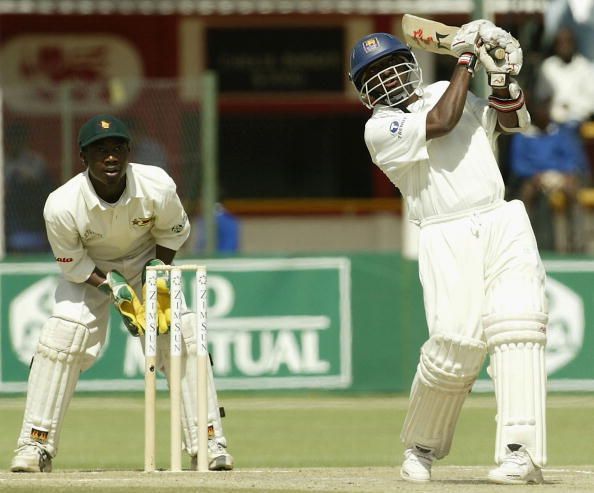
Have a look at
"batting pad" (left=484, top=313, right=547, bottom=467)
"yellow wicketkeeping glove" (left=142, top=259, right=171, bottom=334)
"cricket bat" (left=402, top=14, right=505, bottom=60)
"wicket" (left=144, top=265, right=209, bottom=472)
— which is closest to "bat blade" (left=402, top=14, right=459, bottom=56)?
"cricket bat" (left=402, top=14, right=505, bottom=60)

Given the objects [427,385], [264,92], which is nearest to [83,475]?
[427,385]

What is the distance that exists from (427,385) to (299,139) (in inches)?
478

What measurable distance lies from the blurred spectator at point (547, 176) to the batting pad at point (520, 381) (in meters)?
8.28

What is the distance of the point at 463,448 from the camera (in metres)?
10.4

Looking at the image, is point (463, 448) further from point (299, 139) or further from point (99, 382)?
point (299, 139)

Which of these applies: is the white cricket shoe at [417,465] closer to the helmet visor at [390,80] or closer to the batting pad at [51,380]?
the helmet visor at [390,80]

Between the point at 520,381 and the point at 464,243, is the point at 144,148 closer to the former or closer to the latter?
the point at 464,243

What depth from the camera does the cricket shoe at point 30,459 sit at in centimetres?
857

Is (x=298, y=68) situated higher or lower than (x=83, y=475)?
higher

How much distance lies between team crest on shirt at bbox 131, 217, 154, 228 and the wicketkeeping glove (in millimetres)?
285

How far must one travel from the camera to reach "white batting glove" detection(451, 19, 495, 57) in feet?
24.8

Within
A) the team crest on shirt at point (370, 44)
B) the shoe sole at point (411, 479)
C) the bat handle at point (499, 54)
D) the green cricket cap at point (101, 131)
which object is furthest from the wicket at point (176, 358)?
the bat handle at point (499, 54)

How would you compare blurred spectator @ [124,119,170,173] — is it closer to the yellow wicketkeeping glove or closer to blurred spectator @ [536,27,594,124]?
blurred spectator @ [536,27,594,124]

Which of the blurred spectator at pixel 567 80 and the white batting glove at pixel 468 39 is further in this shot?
the blurred spectator at pixel 567 80
